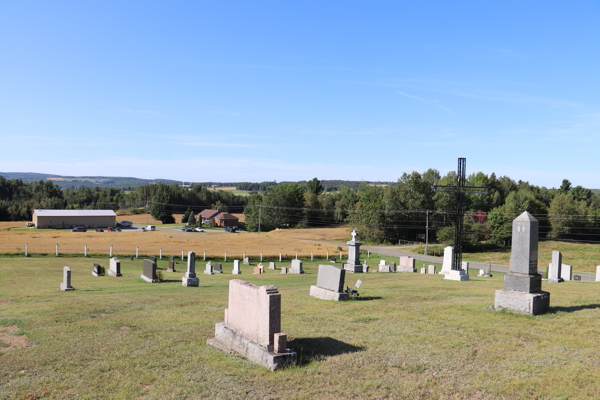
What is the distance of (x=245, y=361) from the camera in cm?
811

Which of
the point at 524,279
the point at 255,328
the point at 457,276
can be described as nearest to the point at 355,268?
the point at 457,276

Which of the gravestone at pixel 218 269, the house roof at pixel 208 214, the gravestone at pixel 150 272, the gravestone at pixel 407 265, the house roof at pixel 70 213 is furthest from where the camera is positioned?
the house roof at pixel 208 214

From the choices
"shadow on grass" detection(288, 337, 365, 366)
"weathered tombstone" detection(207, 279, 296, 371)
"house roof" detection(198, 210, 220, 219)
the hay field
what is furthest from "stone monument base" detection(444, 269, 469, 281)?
"house roof" detection(198, 210, 220, 219)

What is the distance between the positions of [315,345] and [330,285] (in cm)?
589

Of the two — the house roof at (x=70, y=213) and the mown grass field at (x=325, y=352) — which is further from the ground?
the mown grass field at (x=325, y=352)

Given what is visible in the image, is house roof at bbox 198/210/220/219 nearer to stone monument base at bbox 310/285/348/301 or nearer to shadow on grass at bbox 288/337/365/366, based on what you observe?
stone monument base at bbox 310/285/348/301

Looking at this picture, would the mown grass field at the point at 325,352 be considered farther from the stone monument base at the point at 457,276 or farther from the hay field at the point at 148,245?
the hay field at the point at 148,245

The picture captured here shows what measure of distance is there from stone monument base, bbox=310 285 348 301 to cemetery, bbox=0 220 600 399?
5 cm

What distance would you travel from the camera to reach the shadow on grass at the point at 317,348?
8016 millimetres

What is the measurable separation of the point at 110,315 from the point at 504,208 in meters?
75.2

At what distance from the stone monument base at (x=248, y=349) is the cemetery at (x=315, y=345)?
23 millimetres

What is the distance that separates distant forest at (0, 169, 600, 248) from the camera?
255 ft

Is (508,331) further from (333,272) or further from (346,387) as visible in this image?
(333,272)

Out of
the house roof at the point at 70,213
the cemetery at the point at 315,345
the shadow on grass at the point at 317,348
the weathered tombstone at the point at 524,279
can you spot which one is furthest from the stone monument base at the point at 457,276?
the house roof at the point at 70,213
